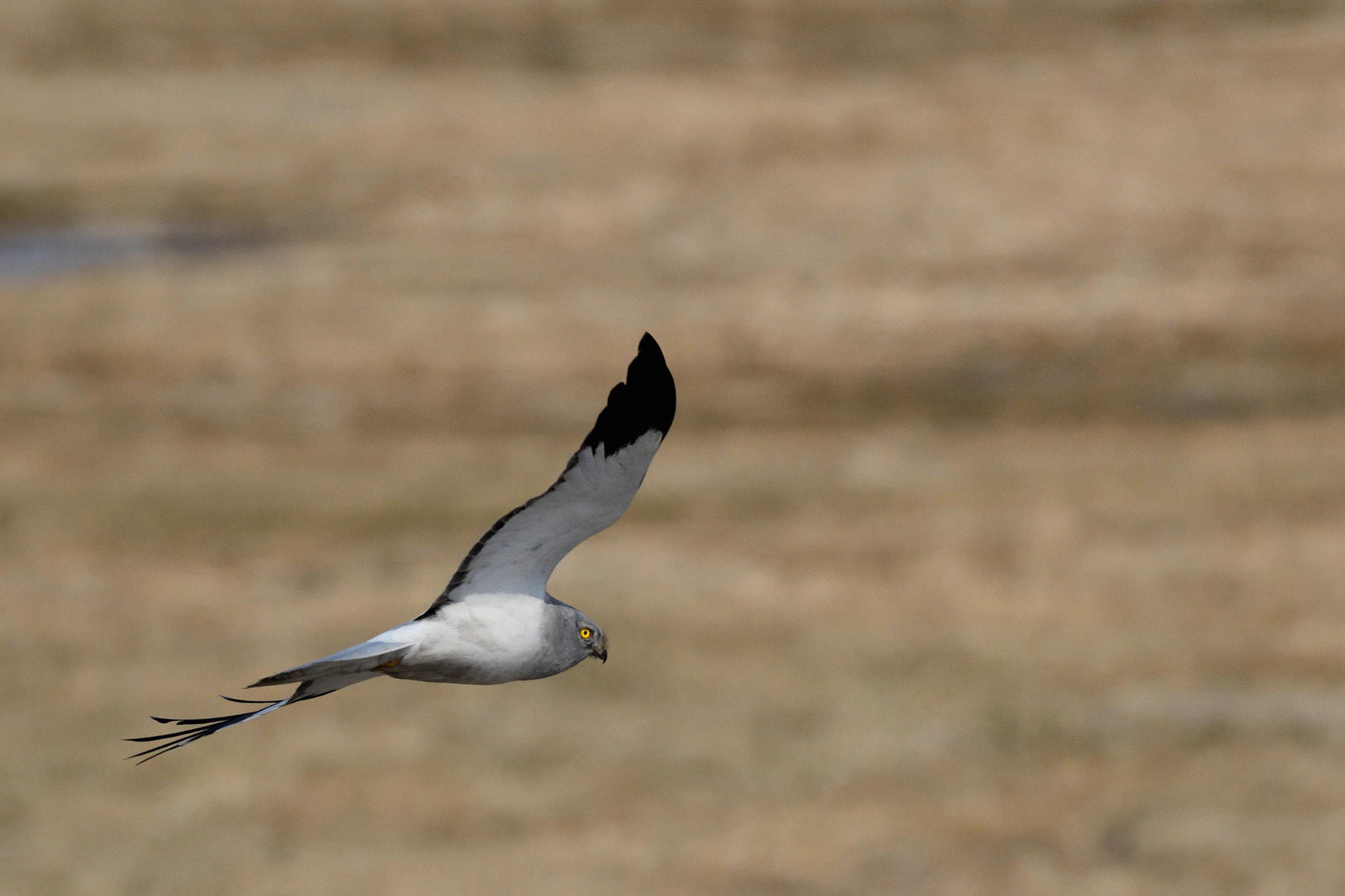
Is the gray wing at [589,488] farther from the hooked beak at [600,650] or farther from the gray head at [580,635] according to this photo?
the hooked beak at [600,650]

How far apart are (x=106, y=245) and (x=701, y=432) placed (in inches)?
712

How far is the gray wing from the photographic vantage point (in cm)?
799

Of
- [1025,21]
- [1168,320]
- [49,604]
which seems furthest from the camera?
[1025,21]

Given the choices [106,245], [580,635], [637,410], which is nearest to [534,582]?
[580,635]

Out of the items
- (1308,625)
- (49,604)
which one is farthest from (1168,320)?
(49,604)

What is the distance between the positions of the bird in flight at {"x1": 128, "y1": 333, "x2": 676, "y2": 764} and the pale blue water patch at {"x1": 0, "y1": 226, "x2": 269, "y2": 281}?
35553mm

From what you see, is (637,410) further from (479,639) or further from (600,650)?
(479,639)

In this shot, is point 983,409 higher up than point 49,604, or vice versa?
point 983,409

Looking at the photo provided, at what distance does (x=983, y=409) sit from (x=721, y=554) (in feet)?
29.9

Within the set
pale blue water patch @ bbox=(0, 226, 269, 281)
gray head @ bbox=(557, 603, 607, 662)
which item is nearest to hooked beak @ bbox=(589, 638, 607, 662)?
gray head @ bbox=(557, 603, 607, 662)

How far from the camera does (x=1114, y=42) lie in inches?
2163

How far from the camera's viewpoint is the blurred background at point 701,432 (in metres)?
24.1

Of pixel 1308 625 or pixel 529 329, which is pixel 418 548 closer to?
pixel 529 329

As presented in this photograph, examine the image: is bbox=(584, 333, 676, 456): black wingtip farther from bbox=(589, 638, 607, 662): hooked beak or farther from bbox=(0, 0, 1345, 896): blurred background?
bbox=(0, 0, 1345, 896): blurred background
